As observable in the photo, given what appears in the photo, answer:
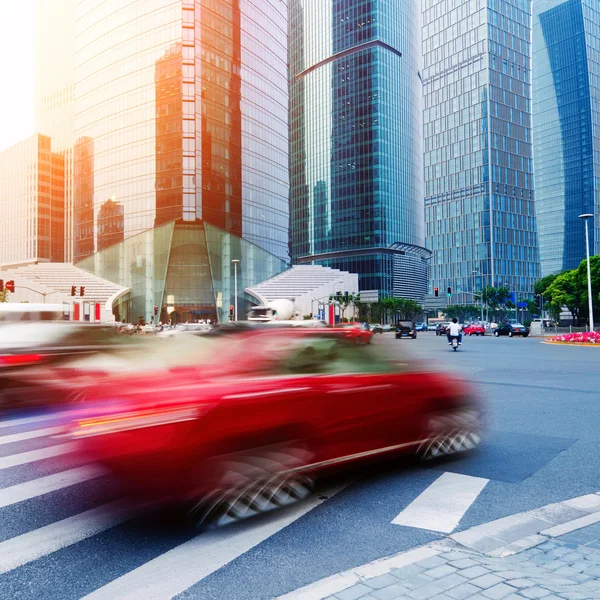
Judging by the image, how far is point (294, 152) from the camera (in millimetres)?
127562

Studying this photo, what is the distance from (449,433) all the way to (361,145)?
11240 centimetres

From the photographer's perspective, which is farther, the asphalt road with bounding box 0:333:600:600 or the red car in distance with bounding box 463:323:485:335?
the red car in distance with bounding box 463:323:485:335

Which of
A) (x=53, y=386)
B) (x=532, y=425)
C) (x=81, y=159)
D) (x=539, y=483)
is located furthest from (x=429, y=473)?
(x=81, y=159)

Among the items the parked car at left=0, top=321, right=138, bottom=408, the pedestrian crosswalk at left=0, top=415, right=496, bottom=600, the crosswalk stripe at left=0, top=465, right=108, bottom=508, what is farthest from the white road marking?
the parked car at left=0, top=321, right=138, bottom=408

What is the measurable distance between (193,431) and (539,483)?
3.38 metres

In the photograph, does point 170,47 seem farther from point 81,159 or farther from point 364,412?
point 364,412

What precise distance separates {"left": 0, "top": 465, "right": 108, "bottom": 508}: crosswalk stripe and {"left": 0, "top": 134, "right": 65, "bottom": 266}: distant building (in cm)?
13574

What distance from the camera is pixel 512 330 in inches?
1986

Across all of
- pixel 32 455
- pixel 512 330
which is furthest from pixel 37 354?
pixel 512 330

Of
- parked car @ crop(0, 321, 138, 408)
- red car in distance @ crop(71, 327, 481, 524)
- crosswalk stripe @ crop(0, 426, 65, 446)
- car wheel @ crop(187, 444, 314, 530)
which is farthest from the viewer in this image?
parked car @ crop(0, 321, 138, 408)

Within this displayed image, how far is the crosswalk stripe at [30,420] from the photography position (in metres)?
8.12

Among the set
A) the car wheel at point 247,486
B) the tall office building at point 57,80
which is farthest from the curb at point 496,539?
the tall office building at point 57,80

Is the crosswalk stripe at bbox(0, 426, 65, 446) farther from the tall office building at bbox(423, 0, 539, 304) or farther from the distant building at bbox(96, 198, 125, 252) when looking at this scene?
Result: the tall office building at bbox(423, 0, 539, 304)

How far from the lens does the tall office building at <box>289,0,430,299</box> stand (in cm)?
11044
